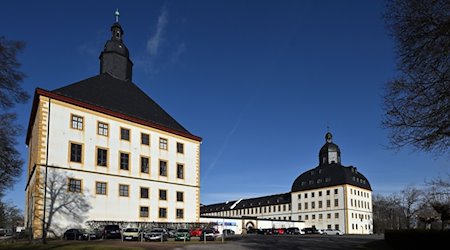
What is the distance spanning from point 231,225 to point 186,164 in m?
22.7

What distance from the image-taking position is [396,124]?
1347 cm

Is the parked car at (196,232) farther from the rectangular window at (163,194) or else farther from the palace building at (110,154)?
the rectangular window at (163,194)

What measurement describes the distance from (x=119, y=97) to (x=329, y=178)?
202ft

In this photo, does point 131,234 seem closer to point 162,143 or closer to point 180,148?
point 162,143

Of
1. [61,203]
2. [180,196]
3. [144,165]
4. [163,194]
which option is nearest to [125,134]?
[144,165]

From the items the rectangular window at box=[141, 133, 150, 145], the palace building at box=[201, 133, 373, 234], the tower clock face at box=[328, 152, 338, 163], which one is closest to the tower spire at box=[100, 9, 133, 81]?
the rectangular window at box=[141, 133, 150, 145]

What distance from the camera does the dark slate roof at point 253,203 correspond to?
108762 millimetres

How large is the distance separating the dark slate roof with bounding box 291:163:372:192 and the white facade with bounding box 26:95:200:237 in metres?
50.7

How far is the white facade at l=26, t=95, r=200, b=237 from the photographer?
36.2 meters

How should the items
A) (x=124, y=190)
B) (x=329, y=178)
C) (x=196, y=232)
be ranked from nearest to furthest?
(x=124, y=190)
(x=196, y=232)
(x=329, y=178)

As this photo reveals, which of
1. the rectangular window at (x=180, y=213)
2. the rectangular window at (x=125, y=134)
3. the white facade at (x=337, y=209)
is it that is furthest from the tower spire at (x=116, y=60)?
the white facade at (x=337, y=209)

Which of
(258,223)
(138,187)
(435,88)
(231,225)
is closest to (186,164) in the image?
(138,187)

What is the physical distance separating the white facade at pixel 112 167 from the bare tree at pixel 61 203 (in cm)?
36

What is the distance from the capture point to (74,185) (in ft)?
123
